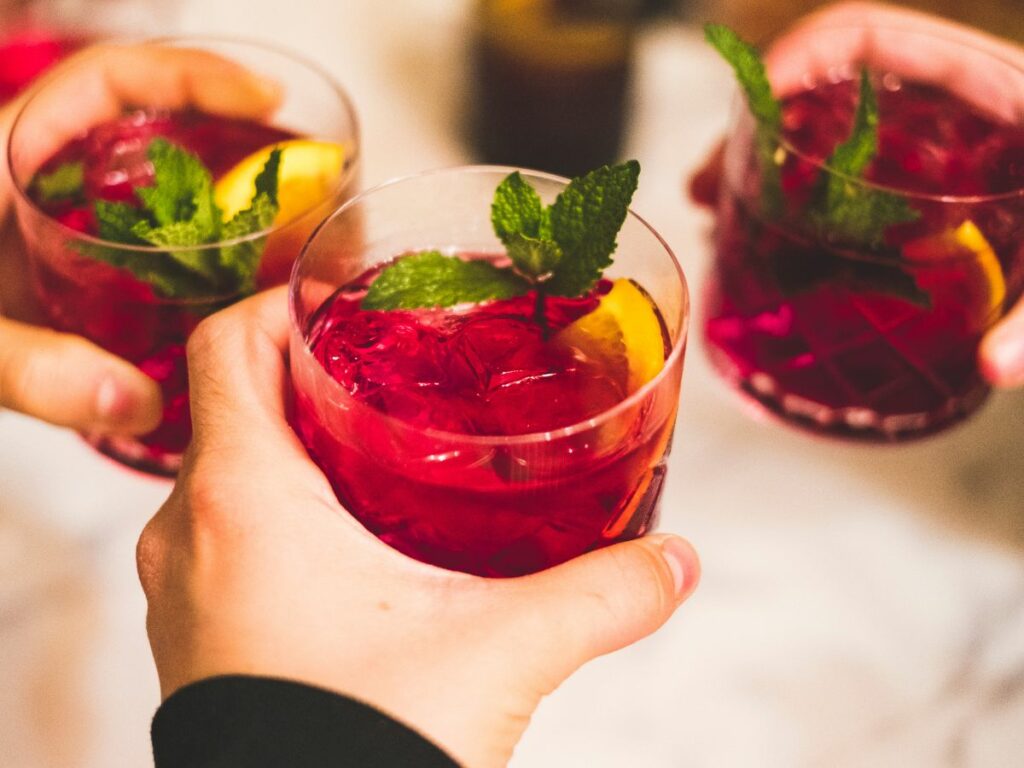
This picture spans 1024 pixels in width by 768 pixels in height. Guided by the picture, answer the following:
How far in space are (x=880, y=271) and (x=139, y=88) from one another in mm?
957

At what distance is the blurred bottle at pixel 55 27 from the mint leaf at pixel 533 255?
1134 mm

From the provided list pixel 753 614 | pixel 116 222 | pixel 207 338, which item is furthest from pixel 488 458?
pixel 753 614

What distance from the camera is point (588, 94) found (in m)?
1.56

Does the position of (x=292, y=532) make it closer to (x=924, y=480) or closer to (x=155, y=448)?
(x=155, y=448)

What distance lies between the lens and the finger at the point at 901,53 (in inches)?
50.4

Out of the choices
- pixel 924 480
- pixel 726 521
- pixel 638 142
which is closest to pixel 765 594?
pixel 726 521

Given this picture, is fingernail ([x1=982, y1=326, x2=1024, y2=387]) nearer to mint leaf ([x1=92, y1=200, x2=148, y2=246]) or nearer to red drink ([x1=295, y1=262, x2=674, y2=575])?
red drink ([x1=295, y1=262, x2=674, y2=575])

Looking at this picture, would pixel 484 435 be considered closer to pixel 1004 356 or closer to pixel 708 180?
pixel 1004 356

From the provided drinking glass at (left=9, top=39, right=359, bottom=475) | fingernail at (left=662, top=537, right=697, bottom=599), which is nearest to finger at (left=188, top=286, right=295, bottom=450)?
drinking glass at (left=9, top=39, right=359, bottom=475)

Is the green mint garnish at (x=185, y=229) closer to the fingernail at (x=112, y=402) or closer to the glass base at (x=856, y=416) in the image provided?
the fingernail at (x=112, y=402)

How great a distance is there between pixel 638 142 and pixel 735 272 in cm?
53

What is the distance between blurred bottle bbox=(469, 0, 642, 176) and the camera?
153cm

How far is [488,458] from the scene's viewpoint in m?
0.75

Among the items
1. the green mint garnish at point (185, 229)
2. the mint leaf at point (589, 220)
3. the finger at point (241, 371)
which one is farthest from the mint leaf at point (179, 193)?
the mint leaf at point (589, 220)
